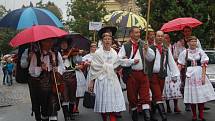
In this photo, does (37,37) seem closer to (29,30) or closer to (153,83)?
(29,30)

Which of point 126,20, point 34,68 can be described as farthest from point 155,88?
point 126,20

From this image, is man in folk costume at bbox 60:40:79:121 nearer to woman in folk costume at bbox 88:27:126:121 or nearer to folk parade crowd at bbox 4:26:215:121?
folk parade crowd at bbox 4:26:215:121

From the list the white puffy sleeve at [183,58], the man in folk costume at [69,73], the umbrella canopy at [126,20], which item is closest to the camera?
the white puffy sleeve at [183,58]

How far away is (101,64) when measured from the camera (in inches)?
345

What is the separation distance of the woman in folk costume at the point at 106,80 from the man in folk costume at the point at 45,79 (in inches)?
33.7

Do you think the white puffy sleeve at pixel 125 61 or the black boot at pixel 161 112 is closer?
the white puffy sleeve at pixel 125 61

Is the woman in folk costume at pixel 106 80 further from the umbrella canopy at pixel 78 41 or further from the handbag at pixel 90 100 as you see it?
the umbrella canopy at pixel 78 41

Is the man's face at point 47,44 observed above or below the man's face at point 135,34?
below

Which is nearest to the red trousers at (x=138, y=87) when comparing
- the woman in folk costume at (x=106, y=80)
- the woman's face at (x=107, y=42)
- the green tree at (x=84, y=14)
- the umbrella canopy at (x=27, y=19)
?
the woman in folk costume at (x=106, y=80)

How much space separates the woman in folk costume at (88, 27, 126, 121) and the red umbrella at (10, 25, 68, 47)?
3.77ft

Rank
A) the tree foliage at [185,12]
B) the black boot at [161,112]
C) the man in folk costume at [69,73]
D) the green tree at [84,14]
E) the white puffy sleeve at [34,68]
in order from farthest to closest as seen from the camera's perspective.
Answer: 1. the green tree at [84,14]
2. the tree foliage at [185,12]
3. the man in folk costume at [69,73]
4. the black boot at [161,112]
5. the white puffy sleeve at [34,68]

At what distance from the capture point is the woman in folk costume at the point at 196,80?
9633 mm

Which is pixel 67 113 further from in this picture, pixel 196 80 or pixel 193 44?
pixel 193 44

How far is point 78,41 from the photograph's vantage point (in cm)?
1073
